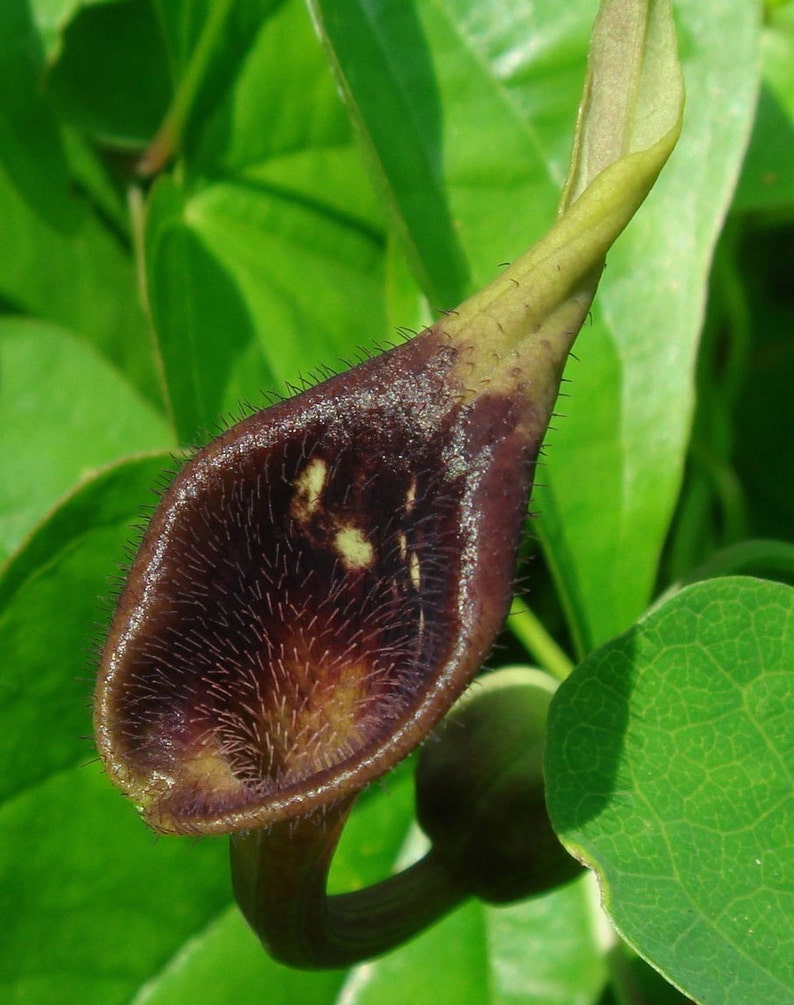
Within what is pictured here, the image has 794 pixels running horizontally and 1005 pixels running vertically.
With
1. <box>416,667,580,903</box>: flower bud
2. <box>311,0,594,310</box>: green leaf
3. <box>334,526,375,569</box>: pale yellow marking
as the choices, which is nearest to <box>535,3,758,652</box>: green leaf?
<box>311,0,594,310</box>: green leaf

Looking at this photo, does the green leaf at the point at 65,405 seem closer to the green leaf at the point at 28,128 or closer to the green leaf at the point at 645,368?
the green leaf at the point at 28,128

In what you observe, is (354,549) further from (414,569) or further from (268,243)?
(268,243)

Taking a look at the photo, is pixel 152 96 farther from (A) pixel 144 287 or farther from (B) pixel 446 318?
(B) pixel 446 318

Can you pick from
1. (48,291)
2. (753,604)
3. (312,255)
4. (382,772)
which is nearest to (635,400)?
(753,604)

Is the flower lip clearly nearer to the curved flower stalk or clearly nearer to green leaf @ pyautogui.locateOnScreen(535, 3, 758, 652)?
the curved flower stalk

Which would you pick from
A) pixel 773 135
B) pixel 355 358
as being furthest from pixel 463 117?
pixel 773 135

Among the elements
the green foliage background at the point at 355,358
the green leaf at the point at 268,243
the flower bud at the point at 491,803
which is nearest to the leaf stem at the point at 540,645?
the green foliage background at the point at 355,358
